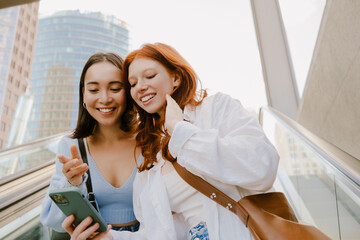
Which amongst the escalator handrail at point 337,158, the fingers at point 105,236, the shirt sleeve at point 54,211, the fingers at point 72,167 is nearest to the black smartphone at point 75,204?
the fingers at point 105,236

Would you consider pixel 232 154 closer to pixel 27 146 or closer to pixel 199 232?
pixel 199 232

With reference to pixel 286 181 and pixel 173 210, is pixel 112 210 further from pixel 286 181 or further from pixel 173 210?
pixel 286 181

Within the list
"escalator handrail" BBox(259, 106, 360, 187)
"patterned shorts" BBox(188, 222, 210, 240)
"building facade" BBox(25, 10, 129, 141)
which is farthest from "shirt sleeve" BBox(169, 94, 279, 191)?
"building facade" BBox(25, 10, 129, 141)

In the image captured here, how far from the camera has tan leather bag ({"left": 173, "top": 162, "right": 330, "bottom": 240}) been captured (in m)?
0.91

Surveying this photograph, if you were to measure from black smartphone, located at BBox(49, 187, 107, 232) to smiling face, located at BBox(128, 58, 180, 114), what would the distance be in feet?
2.29

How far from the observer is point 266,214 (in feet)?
3.30

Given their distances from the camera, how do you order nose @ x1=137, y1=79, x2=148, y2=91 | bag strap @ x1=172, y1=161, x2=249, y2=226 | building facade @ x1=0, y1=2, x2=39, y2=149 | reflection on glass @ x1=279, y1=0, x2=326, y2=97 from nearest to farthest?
1. bag strap @ x1=172, y1=161, x2=249, y2=226
2. nose @ x1=137, y1=79, x2=148, y2=91
3. reflection on glass @ x1=279, y1=0, x2=326, y2=97
4. building facade @ x1=0, y1=2, x2=39, y2=149

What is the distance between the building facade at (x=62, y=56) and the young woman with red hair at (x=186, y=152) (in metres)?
76.2

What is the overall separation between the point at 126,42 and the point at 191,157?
7942 centimetres

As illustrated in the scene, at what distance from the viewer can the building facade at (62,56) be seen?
7412cm

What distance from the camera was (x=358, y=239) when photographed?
4.71ft

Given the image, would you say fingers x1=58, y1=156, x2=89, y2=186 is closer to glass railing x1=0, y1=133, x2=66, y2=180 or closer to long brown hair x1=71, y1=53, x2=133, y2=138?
long brown hair x1=71, y1=53, x2=133, y2=138

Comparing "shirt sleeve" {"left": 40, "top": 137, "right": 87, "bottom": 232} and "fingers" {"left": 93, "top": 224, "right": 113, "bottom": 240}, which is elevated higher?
"shirt sleeve" {"left": 40, "top": 137, "right": 87, "bottom": 232}

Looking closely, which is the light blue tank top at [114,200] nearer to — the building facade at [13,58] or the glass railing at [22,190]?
the glass railing at [22,190]
